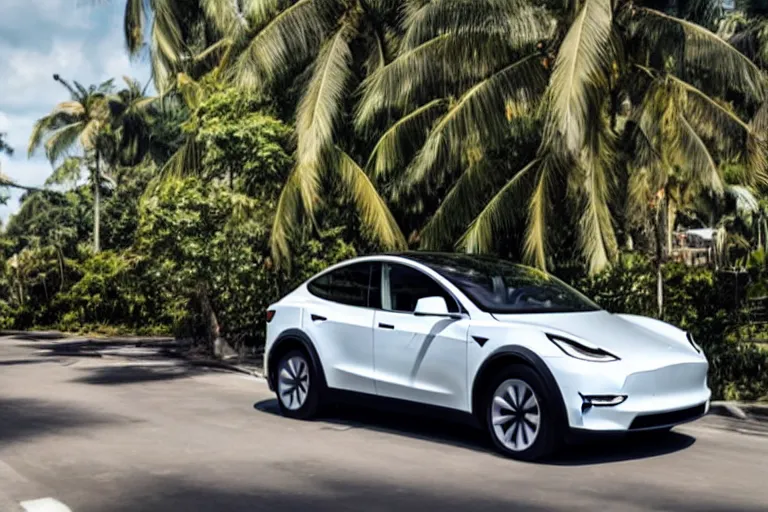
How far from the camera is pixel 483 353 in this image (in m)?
7.88

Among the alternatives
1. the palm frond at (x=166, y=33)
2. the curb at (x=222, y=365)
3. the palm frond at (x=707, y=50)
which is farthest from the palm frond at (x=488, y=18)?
the palm frond at (x=166, y=33)

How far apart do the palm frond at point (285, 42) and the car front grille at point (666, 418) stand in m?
11.1

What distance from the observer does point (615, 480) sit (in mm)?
6996

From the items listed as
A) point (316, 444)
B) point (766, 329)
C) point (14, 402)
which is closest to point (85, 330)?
point (14, 402)

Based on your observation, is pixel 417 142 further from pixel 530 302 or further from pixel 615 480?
pixel 615 480

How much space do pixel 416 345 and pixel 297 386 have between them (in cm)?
180

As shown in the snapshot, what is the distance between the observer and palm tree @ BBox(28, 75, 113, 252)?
41.8 m

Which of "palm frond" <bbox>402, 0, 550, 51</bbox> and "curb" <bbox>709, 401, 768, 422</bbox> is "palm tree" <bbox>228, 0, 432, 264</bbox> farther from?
"curb" <bbox>709, 401, 768, 422</bbox>

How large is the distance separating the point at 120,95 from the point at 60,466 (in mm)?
40728

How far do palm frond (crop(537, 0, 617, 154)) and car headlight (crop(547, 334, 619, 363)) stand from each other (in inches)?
214

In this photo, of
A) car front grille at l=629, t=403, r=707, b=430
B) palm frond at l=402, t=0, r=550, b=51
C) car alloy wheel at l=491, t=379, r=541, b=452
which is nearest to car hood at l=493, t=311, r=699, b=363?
car front grille at l=629, t=403, r=707, b=430

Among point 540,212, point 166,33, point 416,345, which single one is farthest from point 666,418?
point 166,33

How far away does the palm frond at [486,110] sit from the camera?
14.3 m

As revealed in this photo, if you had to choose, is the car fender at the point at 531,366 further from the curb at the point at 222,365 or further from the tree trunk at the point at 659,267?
the curb at the point at 222,365
